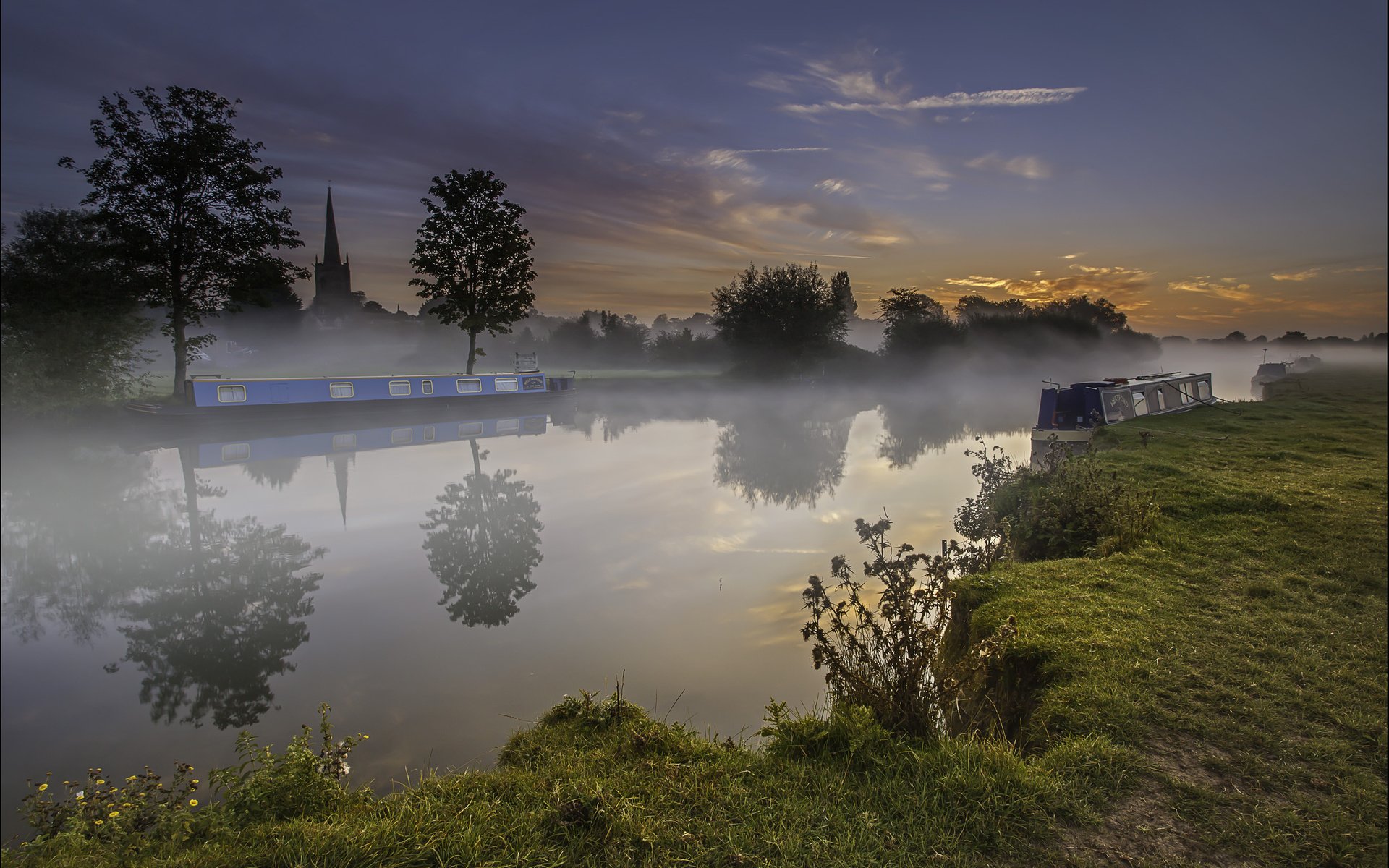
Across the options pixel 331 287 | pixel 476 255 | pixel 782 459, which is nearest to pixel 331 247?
pixel 331 287

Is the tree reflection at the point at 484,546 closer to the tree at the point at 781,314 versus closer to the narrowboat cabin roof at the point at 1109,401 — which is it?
the narrowboat cabin roof at the point at 1109,401

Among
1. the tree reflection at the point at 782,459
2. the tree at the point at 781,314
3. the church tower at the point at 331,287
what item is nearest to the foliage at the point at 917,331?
the tree at the point at 781,314

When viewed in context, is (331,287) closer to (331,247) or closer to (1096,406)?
(331,247)

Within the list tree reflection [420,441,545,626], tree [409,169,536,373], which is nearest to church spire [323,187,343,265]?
tree [409,169,536,373]

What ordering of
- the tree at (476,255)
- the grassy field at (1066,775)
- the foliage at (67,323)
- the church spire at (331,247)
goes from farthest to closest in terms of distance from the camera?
1. the church spire at (331,247)
2. the tree at (476,255)
3. the foliage at (67,323)
4. the grassy field at (1066,775)

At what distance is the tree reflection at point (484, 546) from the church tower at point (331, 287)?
6389 cm

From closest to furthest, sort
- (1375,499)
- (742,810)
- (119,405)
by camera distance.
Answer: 1. (1375,499)
2. (742,810)
3. (119,405)

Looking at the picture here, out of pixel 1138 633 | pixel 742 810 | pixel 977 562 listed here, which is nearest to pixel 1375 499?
pixel 742 810

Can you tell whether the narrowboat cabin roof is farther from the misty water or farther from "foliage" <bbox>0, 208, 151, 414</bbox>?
"foliage" <bbox>0, 208, 151, 414</bbox>

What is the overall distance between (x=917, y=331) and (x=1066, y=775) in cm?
5077

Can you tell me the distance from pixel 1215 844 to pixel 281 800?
4.30 meters

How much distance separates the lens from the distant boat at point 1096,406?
12211mm

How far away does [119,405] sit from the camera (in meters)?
19.6

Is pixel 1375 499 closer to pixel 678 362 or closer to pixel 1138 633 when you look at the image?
pixel 1138 633
